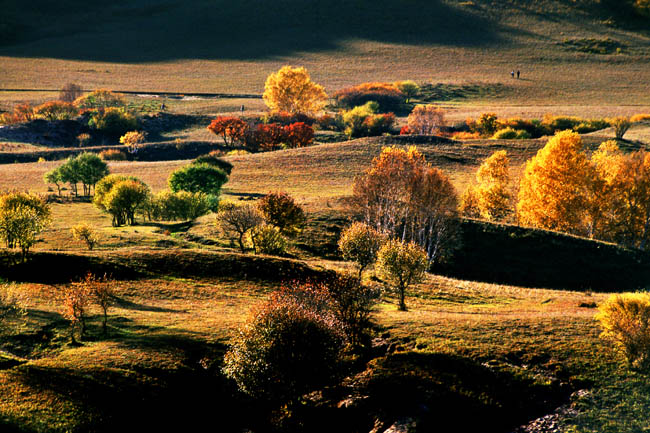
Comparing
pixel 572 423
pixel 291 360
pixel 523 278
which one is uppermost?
pixel 291 360

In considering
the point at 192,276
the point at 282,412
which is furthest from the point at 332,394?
the point at 192,276

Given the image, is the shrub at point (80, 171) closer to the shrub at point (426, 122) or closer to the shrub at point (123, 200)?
the shrub at point (123, 200)

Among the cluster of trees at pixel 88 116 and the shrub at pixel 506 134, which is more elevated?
the cluster of trees at pixel 88 116

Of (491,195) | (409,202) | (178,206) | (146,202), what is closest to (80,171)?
(146,202)

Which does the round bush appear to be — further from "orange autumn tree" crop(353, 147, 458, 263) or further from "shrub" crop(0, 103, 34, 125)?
"shrub" crop(0, 103, 34, 125)

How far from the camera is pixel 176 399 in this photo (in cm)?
3559

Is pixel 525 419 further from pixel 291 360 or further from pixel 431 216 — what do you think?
pixel 431 216

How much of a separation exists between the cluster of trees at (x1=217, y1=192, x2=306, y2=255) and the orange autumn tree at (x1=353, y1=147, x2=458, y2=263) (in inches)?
483

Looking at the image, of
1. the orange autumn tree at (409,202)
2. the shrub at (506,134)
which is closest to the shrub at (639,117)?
the shrub at (506,134)

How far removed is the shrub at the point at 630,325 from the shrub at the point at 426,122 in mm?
133246

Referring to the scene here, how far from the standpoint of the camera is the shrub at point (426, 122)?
170375mm

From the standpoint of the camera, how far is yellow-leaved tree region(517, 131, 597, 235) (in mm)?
87875

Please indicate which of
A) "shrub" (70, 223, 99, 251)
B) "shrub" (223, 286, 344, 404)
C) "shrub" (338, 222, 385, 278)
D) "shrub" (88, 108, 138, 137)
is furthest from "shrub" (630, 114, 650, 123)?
"shrub" (223, 286, 344, 404)

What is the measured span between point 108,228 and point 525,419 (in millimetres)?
65228
